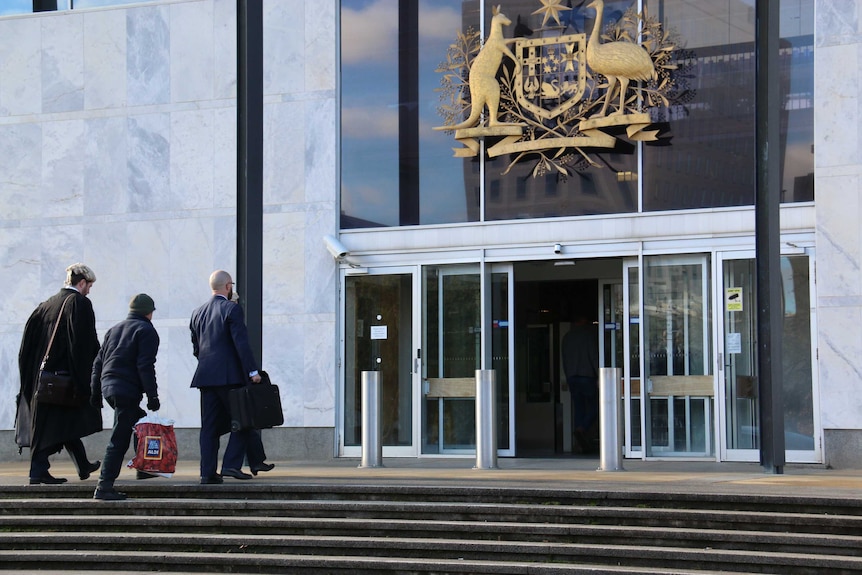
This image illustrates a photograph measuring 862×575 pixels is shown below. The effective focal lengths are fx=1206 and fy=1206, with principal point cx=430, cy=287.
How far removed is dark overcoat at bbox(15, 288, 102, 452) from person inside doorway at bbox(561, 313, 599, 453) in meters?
7.02

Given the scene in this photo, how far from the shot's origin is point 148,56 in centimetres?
1670

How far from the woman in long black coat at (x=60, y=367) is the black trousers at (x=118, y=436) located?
2.78 ft

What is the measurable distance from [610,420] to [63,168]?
354 inches

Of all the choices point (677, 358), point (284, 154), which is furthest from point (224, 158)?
point (677, 358)

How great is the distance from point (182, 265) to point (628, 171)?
6104 mm


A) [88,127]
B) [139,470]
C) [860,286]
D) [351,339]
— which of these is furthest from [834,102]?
[88,127]

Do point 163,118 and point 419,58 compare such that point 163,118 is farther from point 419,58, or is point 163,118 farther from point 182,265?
point 419,58

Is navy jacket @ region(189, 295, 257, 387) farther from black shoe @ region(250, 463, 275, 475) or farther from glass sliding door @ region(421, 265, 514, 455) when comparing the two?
glass sliding door @ region(421, 265, 514, 455)

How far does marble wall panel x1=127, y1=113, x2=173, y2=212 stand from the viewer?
1653 centimetres

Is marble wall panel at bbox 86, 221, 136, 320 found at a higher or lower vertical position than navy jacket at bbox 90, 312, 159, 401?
higher

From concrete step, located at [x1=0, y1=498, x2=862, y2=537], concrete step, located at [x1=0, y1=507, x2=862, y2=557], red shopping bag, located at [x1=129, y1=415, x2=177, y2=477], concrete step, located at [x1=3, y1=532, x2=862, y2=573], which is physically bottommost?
concrete step, located at [x1=3, y1=532, x2=862, y2=573]

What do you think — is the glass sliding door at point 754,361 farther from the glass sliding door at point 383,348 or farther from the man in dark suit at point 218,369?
the man in dark suit at point 218,369

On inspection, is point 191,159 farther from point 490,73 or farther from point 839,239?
point 839,239

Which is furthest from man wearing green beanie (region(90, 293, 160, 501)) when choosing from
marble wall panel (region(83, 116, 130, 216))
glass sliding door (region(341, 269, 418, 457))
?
marble wall panel (region(83, 116, 130, 216))
